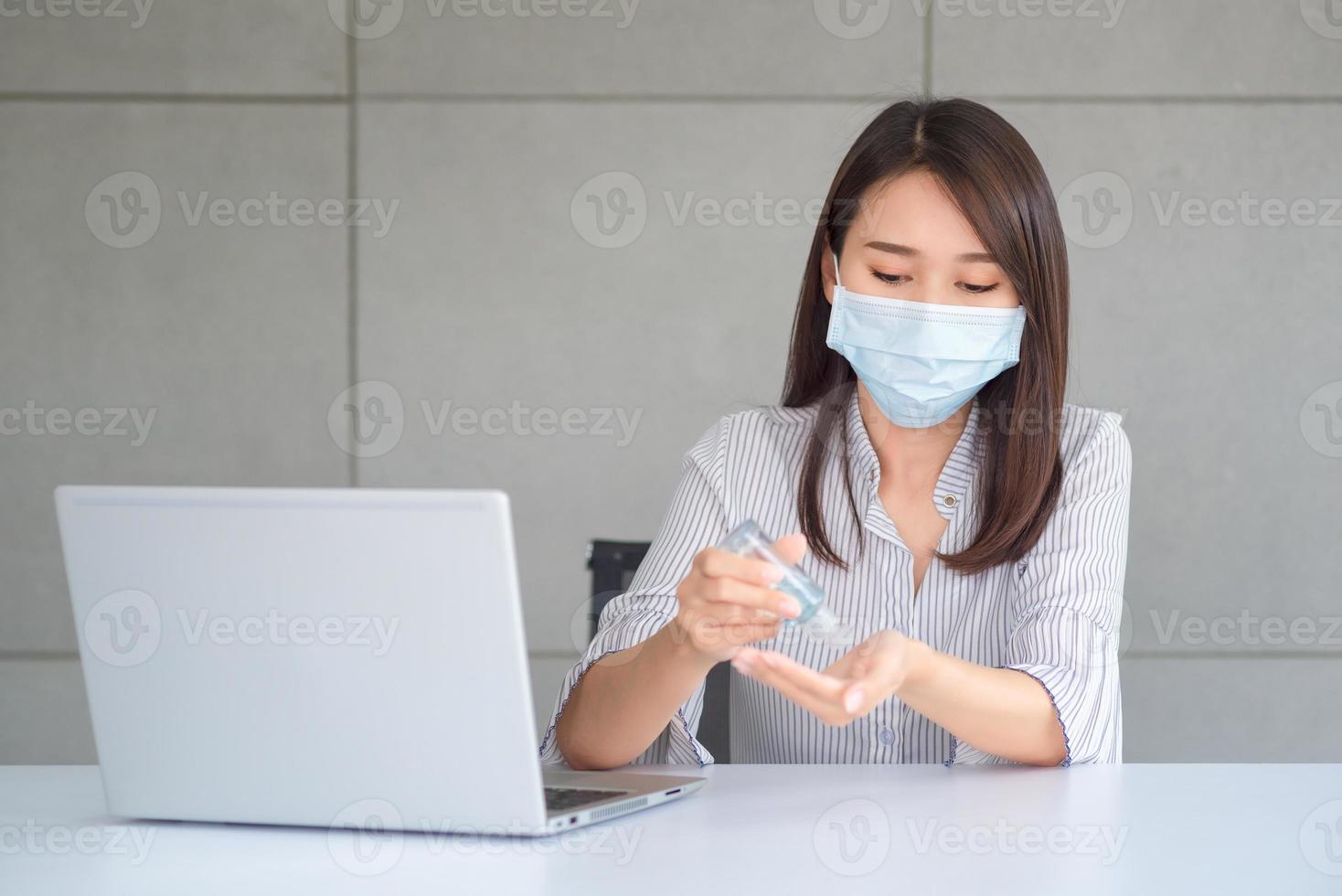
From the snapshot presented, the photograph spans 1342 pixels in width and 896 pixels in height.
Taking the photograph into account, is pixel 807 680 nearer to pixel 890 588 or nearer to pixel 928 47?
pixel 890 588

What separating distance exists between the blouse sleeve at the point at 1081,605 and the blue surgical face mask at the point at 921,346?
176 millimetres

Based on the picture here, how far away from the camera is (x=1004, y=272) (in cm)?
158

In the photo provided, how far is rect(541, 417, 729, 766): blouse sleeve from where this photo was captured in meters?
1.52

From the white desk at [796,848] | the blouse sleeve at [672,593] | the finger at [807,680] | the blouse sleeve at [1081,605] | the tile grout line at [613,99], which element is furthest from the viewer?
the tile grout line at [613,99]

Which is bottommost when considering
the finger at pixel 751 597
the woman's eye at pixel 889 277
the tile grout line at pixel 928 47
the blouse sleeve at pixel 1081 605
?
the blouse sleeve at pixel 1081 605

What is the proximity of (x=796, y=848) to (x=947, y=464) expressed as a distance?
794 mm

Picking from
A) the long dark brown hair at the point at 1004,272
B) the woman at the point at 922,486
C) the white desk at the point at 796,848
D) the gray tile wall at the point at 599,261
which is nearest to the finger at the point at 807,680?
the white desk at the point at 796,848

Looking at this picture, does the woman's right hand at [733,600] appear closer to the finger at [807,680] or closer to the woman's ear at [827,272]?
the finger at [807,680]

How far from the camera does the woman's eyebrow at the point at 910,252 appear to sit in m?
1.57

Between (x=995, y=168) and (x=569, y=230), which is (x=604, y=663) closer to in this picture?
(x=995, y=168)

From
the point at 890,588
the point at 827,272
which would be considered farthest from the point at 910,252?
the point at 890,588

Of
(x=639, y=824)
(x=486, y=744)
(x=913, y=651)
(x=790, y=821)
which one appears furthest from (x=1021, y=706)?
(x=486, y=744)

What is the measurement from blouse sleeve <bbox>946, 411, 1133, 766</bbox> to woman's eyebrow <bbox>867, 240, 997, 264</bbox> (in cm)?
29

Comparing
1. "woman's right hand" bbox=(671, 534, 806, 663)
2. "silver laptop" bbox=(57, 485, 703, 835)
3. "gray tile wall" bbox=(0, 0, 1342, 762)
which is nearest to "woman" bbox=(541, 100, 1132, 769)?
"woman's right hand" bbox=(671, 534, 806, 663)
